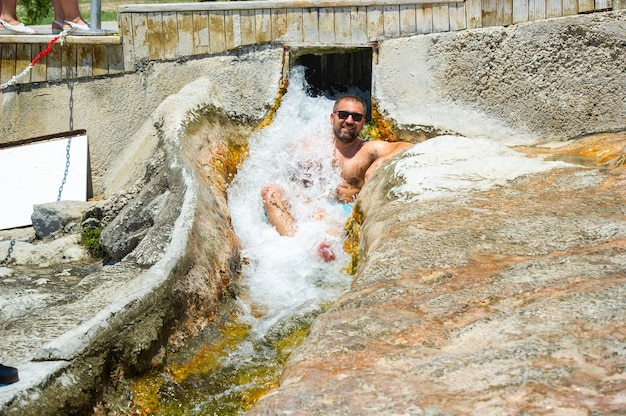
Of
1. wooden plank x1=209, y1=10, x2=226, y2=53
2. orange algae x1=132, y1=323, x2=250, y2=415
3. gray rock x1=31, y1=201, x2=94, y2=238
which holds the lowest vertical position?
orange algae x1=132, y1=323, x2=250, y2=415

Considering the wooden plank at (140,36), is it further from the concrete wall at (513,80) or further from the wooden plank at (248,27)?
the concrete wall at (513,80)

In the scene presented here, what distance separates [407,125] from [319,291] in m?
2.39

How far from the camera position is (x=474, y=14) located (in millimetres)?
7152

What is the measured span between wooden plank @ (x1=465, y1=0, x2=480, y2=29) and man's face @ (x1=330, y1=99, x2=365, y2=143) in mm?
1173

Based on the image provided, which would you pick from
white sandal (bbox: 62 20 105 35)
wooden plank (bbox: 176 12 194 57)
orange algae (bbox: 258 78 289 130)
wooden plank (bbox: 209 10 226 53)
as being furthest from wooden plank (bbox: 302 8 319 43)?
white sandal (bbox: 62 20 105 35)

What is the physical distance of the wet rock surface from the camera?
9.17 feet

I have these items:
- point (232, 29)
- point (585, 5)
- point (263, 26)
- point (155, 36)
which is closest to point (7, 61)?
point (155, 36)

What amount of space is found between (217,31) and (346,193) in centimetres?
195

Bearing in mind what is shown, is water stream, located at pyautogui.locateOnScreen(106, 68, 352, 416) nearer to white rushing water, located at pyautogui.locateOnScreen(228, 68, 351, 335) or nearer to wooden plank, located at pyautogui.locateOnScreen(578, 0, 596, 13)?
white rushing water, located at pyautogui.locateOnScreen(228, 68, 351, 335)

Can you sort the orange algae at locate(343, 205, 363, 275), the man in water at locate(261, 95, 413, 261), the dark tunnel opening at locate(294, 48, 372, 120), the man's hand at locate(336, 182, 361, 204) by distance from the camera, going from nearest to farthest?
1. the orange algae at locate(343, 205, 363, 275)
2. the man in water at locate(261, 95, 413, 261)
3. the man's hand at locate(336, 182, 361, 204)
4. the dark tunnel opening at locate(294, 48, 372, 120)

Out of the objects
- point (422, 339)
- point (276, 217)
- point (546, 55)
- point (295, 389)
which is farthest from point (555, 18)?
point (295, 389)

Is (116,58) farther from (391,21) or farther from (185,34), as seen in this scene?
(391,21)

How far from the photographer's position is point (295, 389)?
304cm

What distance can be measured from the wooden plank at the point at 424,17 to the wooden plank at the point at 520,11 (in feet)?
2.37
